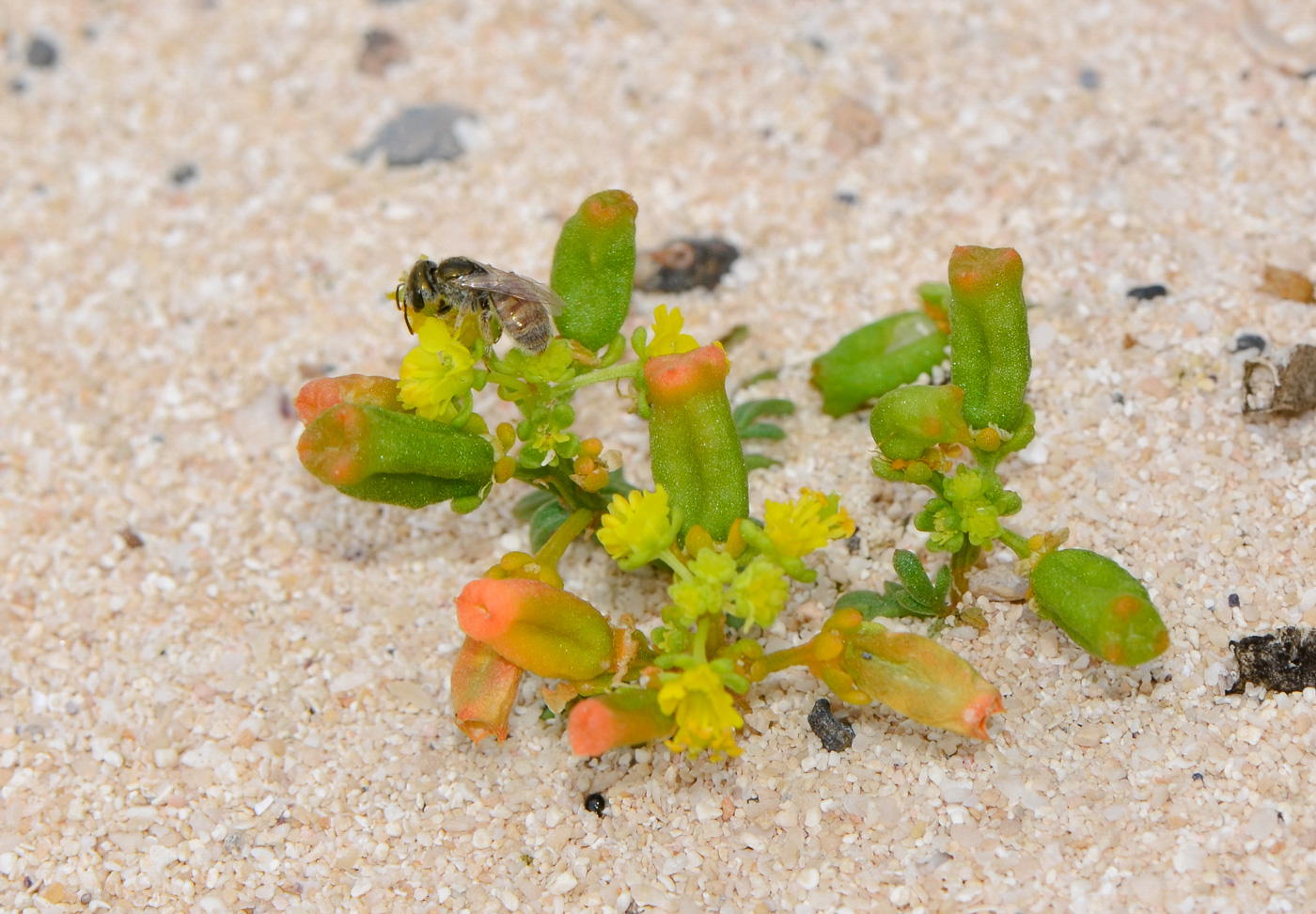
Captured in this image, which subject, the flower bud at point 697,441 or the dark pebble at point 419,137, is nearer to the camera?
the flower bud at point 697,441

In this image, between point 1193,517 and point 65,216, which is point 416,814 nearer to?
point 1193,517

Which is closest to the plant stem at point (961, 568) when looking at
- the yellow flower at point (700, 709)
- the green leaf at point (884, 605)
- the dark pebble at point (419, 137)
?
the green leaf at point (884, 605)

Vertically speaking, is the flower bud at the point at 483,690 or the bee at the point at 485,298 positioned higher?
the bee at the point at 485,298

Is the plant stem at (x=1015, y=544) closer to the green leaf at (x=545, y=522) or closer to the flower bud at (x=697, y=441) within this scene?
the flower bud at (x=697, y=441)

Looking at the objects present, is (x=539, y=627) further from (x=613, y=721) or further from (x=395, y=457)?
(x=395, y=457)

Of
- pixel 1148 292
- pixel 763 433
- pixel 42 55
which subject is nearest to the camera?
pixel 763 433

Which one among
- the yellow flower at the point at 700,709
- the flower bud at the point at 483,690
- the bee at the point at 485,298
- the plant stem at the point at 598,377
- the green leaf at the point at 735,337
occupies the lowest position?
the flower bud at the point at 483,690

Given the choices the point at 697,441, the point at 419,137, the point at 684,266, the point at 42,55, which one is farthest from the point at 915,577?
the point at 42,55
